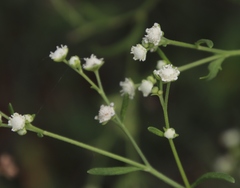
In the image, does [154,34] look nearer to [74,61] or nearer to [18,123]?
[74,61]

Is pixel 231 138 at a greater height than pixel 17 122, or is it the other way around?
pixel 231 138

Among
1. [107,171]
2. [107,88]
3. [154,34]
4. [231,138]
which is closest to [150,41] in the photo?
[154,34]

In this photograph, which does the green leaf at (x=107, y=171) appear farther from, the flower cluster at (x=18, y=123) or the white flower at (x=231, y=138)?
the white flower at (x=231, y=138)

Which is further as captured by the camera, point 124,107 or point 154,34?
point 124,107

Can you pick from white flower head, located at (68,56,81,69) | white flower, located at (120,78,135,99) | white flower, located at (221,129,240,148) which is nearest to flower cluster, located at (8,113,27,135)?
white flower head, located at (68,56,81,69)

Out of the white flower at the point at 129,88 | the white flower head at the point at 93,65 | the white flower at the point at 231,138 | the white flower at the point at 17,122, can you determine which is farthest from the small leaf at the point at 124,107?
the white flower at the point at 231,138

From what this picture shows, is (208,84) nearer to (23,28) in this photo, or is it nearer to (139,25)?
(139,25)

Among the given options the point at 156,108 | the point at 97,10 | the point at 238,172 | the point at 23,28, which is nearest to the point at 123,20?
the point at 97,10
